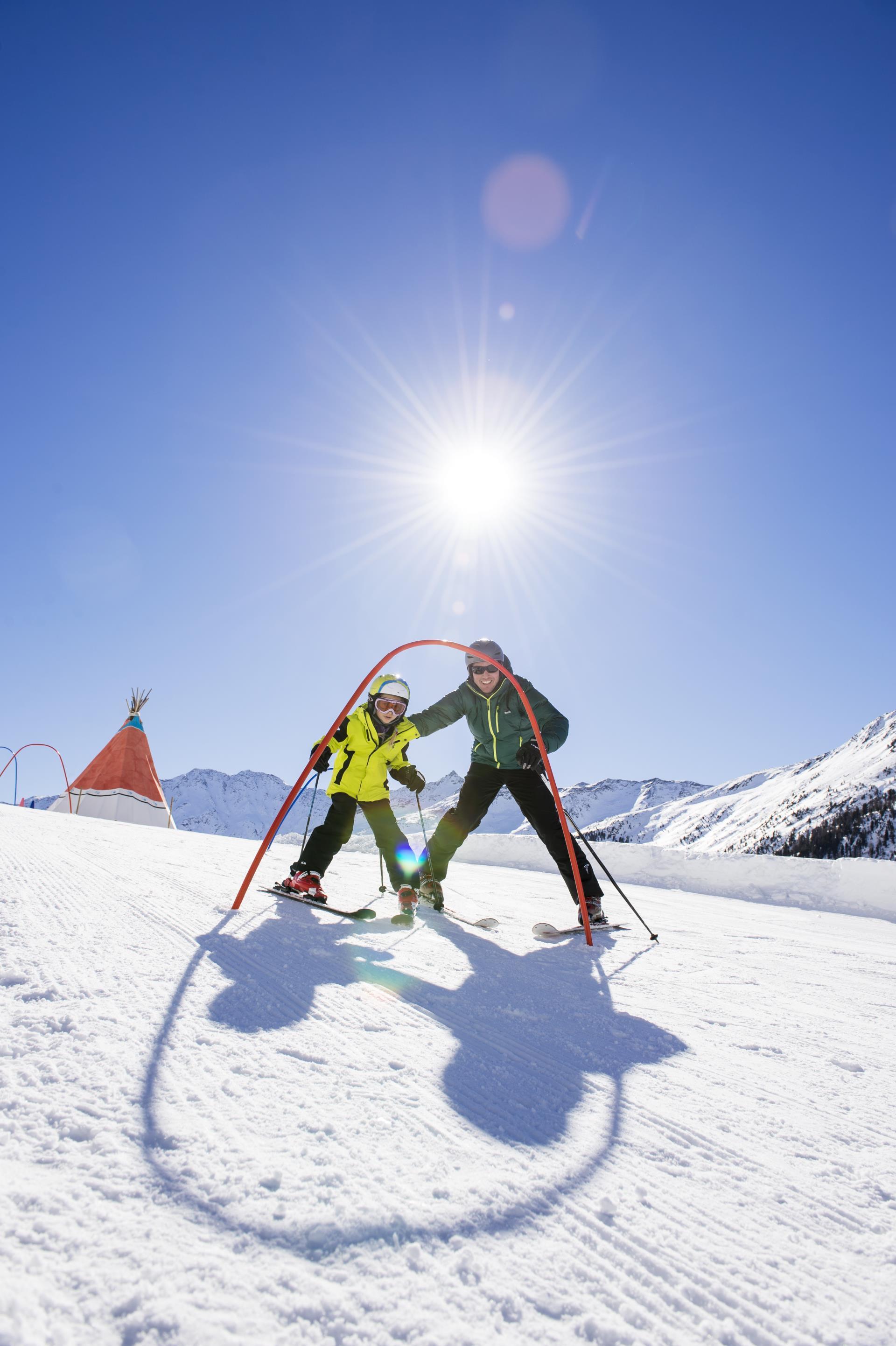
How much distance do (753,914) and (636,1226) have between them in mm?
6215

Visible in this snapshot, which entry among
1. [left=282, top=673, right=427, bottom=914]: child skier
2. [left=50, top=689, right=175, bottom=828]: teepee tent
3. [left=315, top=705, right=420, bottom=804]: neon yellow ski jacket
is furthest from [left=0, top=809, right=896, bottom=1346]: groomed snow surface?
[left=50, top=689, right=175, bottom=828]: teepee tent

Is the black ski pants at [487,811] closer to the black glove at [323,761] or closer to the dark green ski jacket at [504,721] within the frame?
the dark green ski jacket at [504,721]

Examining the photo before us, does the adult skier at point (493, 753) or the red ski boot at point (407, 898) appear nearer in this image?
the red ski boot at point (407, 898)

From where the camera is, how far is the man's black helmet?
5.05 m

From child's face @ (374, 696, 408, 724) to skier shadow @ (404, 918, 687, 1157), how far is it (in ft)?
7.87

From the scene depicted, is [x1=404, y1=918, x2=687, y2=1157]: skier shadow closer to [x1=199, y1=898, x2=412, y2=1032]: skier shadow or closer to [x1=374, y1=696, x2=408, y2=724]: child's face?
[x1=199, y1=898, x2=412, y2=1032]: skier shadow

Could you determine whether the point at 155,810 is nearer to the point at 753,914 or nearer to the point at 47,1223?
the point at 753,914

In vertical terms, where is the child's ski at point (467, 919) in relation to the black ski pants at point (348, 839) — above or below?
below

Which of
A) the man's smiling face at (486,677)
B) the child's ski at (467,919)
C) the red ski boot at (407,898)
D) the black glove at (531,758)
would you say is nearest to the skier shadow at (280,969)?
the red ski boot at (407,898)

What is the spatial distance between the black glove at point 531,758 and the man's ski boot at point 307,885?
5.73 ft

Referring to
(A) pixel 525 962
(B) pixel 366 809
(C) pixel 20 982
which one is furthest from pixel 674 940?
(C) pixel 20 982

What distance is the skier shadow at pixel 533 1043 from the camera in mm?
1549

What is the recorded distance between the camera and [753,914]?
6.48 meters

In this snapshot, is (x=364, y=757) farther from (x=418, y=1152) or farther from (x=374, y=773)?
(x=418, y=1152)
